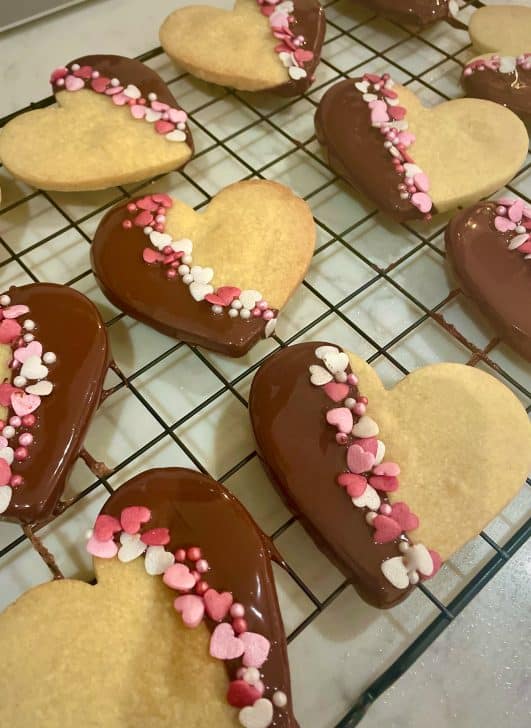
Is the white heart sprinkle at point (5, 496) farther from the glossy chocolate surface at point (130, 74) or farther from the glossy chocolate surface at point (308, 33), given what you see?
the glossy chocolate surface at point (308, 33)

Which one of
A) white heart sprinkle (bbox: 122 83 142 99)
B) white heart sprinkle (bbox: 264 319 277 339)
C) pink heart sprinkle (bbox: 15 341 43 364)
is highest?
white heart sprinkle (bbox: 122 83 142 99)

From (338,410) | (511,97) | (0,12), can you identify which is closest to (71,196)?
(0,12)

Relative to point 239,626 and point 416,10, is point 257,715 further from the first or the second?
point 416,10

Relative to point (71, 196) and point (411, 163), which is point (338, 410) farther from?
point (71, 196)

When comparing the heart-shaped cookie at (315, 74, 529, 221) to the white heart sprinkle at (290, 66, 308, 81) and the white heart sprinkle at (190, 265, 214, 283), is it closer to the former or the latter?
the white heart sprinkle at (290, 66, 308, 81)

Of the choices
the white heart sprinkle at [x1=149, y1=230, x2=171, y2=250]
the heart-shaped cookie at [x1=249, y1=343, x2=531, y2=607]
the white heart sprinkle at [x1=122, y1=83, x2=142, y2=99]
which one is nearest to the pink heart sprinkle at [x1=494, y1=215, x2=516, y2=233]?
the heart-shaped cookie at [x1=249, y1=343, x2=531, y2=607]

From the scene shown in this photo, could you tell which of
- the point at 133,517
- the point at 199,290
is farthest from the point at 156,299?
the point at 133,517
